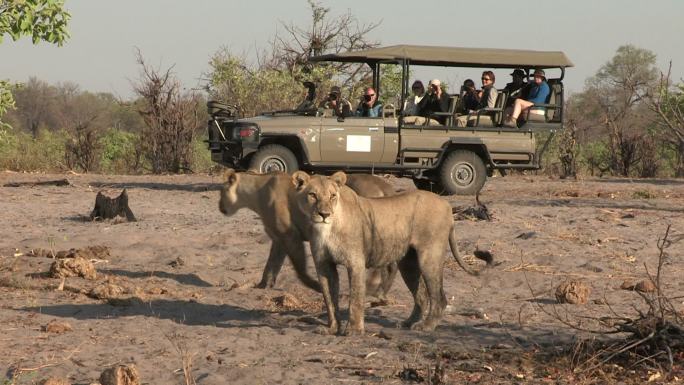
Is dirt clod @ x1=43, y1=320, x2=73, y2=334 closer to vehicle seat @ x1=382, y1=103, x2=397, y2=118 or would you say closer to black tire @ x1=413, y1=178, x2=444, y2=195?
vehicle seat @ x1=382, y1=103, x2=397, y2=118

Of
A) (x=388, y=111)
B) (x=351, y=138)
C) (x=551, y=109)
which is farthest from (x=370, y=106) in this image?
(x=551, y=109)

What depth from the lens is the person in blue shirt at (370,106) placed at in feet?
50.1

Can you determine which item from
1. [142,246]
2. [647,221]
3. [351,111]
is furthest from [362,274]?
[351,111]

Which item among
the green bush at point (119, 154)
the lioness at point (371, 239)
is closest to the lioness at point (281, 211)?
the lioness at point (371, 239)

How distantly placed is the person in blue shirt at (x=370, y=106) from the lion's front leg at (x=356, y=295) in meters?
8.49

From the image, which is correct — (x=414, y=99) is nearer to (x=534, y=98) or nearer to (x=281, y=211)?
(x=534, y=98)

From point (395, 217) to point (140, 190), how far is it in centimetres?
945

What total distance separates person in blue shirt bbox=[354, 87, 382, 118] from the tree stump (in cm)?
420

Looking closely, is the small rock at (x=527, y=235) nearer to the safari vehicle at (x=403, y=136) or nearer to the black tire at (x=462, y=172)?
the safari vehicle at (x=403, y=136)

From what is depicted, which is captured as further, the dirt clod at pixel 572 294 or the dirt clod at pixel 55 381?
the dirt clod at pixel 572 294

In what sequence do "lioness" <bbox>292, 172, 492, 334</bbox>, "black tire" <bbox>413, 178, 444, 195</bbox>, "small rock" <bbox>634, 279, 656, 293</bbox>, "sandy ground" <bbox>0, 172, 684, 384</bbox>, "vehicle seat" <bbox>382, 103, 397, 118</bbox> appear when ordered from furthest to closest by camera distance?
"black tire" <bbox>413, 178, 444, 195</bbox> < "vehicle seat" <bbox>382, 103, 397, 118</bbox> < "small rock" <bbox>634, 279, 656, 293</bbox> < "lioness" <bbox>292, 172, 492, 334</bbox> < "sandy ground" <bbox>0, 172, 684, 384</bbox>

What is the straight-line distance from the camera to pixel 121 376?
222 inches

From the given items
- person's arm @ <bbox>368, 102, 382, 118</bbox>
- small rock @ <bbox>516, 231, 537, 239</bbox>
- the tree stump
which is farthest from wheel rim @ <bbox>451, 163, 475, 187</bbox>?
the tree stump

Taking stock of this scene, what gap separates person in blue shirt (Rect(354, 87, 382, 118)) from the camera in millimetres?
15266
